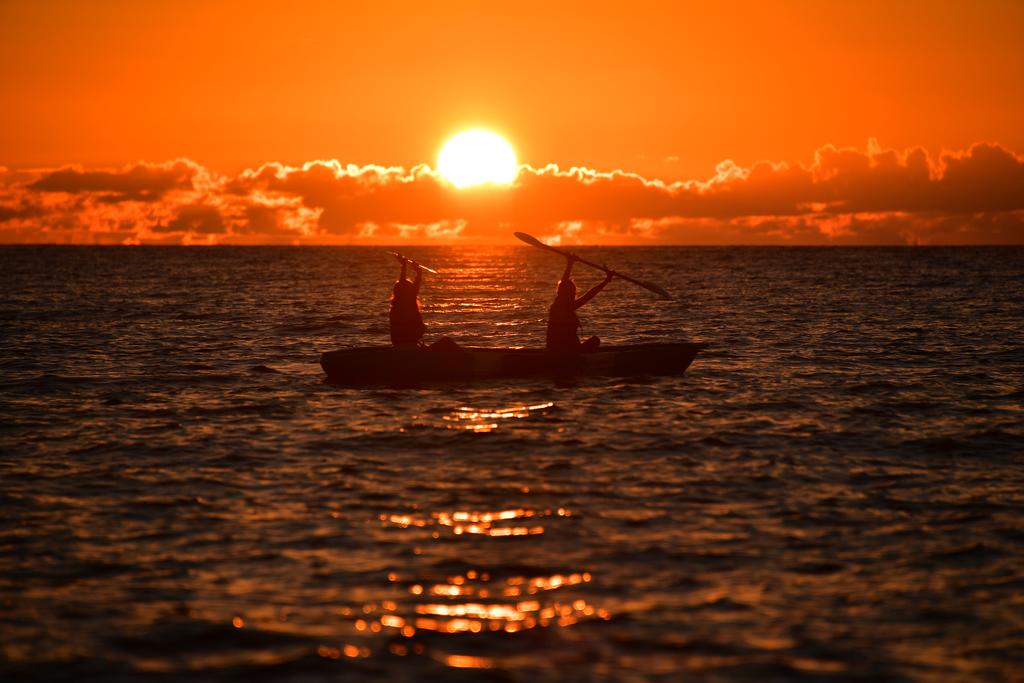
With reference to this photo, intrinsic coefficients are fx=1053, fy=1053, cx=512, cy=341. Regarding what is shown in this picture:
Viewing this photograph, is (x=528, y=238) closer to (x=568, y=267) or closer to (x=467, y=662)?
(x=568, y=267)

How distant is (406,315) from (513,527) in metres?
11.0

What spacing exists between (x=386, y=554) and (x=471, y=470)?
12.8ft

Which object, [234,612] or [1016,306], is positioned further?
[1016,306]

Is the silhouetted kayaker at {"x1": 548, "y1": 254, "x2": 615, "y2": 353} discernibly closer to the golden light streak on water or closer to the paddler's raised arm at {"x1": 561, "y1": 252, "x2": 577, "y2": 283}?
the paddler's raised arm at {"x1": 561, "y1": 252, "x2": 577, "y2": 283}

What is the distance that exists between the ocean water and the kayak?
1.25 feet

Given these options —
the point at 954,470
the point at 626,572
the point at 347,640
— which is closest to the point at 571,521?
the point at 626,572

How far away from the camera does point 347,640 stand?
27.6ft

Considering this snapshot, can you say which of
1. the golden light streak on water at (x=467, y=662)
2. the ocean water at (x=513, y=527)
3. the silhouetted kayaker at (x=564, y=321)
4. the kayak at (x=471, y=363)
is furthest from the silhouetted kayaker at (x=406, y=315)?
the golden light streak on water at (x=467, y=662)

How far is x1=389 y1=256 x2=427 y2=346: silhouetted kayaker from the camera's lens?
21.7 metres

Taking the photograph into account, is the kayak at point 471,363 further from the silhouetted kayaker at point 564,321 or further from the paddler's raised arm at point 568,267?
the paddler's raised arm at point 568,267

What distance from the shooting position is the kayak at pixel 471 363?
71.5ft

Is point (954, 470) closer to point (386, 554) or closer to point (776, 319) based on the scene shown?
point (386, 554)

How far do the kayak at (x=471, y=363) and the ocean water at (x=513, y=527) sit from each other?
38cm

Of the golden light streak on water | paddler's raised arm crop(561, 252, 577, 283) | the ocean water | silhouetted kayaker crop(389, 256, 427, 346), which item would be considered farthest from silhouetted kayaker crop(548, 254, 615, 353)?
the golden light streak on water
